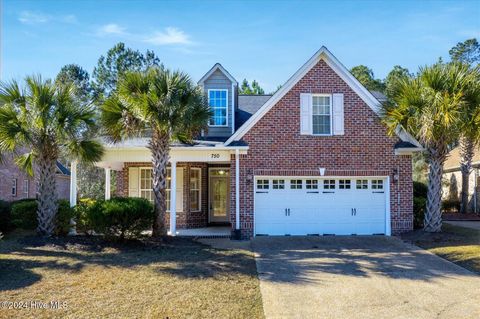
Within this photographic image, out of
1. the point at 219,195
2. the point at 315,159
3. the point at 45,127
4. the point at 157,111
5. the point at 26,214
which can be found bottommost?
the point at 26,214

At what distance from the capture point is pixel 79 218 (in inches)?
561

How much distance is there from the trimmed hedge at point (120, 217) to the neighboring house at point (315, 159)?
7.95ft

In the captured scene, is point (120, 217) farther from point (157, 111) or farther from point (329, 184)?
point (329, 184)

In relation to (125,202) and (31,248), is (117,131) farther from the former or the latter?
(31,248)

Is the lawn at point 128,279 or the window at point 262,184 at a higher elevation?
the window at point 262,184

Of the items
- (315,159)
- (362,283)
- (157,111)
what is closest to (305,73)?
(315,159)

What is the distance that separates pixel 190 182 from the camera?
60.8 feet

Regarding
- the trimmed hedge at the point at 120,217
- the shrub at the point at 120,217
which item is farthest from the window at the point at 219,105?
the shrub at the point at 120,217

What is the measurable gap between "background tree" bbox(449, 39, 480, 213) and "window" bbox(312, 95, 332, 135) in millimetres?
4386

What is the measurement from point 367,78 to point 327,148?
1009 inches

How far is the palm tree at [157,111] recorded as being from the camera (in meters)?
13.0

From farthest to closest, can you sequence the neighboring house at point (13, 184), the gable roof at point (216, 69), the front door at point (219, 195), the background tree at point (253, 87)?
the background tree at point (253, 87) → the neighboring house at point (13, 184) → the front door at point (219, 195) → the gable roof at point (216, 69)

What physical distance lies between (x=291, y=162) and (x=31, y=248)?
8.70 meters

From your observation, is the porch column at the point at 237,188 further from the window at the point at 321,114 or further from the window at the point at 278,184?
the window at the point at 321,114
